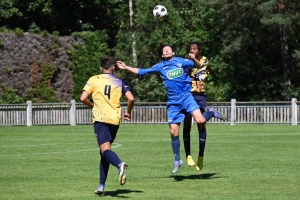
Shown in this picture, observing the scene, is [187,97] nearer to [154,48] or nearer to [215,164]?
[215,164]

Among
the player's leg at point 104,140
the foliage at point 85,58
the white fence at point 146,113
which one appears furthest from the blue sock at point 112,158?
the foliage at point 85,58

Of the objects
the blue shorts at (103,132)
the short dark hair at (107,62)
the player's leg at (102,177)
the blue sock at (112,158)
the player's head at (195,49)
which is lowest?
the player's leg at (102,177)

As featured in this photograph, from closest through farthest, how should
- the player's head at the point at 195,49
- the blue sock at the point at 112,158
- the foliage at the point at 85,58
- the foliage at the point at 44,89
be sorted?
the blue sock at the point at 112,158 → the player's head at the point at 195,49 → the foliage at the point at 44,89 → the foliage at the point at 85,58

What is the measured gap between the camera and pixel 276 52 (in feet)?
158

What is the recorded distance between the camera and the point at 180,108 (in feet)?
48.6

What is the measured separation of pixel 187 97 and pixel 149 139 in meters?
13.4

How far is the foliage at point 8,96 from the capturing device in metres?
43.7

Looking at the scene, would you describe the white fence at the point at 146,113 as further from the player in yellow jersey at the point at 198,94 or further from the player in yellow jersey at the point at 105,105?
the player in yellow jersey at the point at 105,105

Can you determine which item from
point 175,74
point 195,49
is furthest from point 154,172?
point 195,49

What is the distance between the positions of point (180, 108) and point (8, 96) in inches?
1179

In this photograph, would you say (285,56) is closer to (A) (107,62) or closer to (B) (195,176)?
(B) (195,176)

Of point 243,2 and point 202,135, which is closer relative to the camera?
point 202,135

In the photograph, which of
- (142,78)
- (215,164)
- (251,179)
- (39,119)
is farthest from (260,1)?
(251,179)

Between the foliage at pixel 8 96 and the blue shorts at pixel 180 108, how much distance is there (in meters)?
29.8
